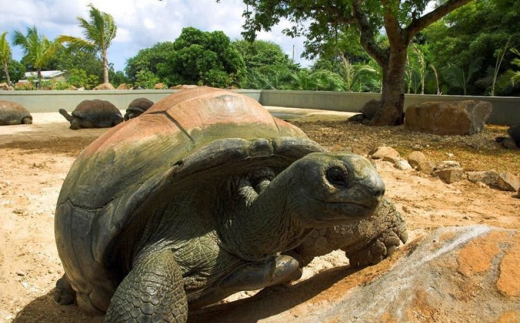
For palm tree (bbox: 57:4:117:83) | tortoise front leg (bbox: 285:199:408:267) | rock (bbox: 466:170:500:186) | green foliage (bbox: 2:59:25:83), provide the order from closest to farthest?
tortoise front leg (bbox: 285:199:408:267) < rock (bbox: 466:170:500:186) < palm tree (bbox: 57:4:117:83) < green foliage (bbox: 2:59:25:83)

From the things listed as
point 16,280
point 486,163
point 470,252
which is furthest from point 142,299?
point 486,163

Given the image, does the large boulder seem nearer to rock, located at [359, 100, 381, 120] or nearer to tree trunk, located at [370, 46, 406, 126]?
tree trunk, located at [370, 46, 406, 126]

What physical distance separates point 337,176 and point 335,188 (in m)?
0.04

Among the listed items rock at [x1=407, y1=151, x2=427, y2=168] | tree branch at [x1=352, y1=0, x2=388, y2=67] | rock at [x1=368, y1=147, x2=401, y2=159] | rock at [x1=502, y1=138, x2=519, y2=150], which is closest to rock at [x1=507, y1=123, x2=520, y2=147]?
rock at [x1=502, y1=138, x2=519, y2=150]

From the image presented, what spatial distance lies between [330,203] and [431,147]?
709cm

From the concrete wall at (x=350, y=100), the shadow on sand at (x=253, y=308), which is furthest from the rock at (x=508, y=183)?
the concrete wall at (x=350, y=100)

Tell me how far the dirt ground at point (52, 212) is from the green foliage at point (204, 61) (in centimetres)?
1902

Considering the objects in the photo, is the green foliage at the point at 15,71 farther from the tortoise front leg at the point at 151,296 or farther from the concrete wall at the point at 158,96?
the tortoise front leg at the point at 151,296

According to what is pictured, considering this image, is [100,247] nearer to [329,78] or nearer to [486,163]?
[486,163]

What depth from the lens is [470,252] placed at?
1.70 m

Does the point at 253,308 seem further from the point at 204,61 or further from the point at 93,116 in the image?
the point at 204,61

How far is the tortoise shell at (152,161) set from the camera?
177cm

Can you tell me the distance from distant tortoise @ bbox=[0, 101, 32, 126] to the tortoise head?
12.8 metres

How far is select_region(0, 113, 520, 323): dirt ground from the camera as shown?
2.66 metres
